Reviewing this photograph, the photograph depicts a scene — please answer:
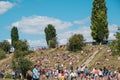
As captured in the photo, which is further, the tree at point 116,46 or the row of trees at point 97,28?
the row of trees at point 97,28

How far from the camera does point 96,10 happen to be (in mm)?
101562

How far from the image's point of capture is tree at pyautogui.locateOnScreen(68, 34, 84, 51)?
9241cm

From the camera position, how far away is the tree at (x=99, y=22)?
97.1 m

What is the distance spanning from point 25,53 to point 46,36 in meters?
26.0

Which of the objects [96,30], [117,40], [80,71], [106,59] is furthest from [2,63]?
[80,71]

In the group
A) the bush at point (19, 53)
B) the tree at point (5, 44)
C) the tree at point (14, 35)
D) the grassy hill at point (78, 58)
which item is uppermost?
the tree at point (14, 35)

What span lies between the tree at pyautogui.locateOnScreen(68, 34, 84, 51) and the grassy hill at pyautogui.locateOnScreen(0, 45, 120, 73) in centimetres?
141

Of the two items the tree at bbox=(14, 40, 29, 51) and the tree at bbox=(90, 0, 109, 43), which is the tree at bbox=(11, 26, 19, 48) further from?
the tree at bbox=(90, 0, 109, 43)

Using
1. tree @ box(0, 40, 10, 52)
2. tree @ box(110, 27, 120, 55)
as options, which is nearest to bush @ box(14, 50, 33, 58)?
tree @ box(0, 40, 10, 52)

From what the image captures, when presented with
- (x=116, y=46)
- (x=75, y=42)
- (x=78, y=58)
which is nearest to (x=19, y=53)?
(x=75, y=42)

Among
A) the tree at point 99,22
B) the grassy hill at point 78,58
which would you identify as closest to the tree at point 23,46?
the grassy hill at point 78,58

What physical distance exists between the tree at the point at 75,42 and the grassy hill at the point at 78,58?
1.41 metres

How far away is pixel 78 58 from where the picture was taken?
85250 mm

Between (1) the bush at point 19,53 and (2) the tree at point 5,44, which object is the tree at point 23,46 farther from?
(2) the tree at point 5,44
